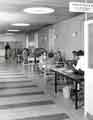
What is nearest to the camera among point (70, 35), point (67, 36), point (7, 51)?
point (70, 35)

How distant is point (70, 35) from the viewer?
832 cm

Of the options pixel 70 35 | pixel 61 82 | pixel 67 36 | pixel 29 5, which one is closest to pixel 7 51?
pixel 67 36

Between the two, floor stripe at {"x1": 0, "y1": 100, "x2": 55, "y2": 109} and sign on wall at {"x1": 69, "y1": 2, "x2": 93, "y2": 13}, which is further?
floor stripe at {"x1": 0, "y1": 100, "x2": 55, "y2": 109}

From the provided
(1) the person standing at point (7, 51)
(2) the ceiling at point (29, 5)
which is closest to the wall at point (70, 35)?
(2) the ceiling at point (29, 5)

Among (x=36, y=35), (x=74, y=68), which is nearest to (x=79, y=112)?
(x=74, y=68)

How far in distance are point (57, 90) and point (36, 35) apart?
32.6ft

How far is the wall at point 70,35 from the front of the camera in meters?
7.25

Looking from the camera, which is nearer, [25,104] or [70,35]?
[25,104]

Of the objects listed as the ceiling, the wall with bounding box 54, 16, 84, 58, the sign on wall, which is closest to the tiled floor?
the sign on wall

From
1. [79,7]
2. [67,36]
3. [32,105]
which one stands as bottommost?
[32,105]

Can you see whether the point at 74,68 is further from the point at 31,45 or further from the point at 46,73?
the point at 31,45

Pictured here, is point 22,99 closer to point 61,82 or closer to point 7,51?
point 61,82

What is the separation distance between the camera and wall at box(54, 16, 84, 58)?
7.25 meters

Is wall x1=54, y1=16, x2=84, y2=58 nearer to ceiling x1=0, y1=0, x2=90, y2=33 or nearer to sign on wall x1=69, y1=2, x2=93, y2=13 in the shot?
ceiling x1=0, y1=0, x2=90, y2=33
